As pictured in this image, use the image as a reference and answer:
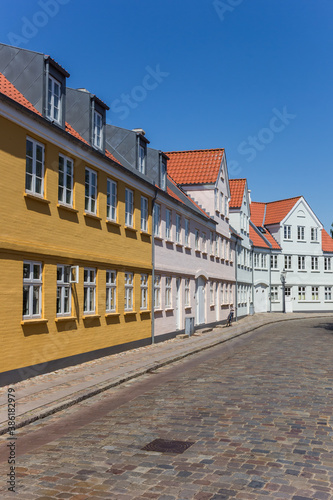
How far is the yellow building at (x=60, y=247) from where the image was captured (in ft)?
41.1

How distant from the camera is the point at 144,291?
21828mm

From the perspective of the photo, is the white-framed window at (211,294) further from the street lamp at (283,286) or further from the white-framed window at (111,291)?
the street lamp at (283,286)

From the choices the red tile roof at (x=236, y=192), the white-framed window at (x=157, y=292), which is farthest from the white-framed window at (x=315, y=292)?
the white-framed window at (x=157, y=292)

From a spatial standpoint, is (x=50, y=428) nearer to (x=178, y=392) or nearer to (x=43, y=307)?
(x=178, y=392)

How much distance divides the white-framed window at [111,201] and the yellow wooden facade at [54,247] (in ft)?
0.63

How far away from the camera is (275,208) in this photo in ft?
201

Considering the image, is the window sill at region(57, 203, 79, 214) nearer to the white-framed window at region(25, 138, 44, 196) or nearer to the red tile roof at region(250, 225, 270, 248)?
the white-framed window at region(25, 138, 44, 196)

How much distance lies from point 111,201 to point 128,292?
3.60 m

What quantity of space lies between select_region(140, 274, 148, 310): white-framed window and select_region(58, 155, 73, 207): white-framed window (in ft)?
21.9

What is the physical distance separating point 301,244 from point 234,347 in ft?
126

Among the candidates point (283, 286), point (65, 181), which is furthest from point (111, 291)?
point (283, 286)

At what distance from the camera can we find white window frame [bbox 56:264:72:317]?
1488 cm

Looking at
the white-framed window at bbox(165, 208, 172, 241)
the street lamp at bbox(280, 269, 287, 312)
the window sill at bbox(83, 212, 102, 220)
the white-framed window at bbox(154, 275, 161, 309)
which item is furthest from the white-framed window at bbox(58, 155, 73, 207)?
the street lamp at bbox(280, 269, 287, 312)

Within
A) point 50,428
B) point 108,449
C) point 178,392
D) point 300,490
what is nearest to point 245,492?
point 300,490
